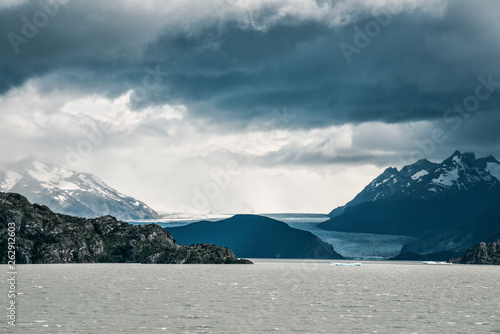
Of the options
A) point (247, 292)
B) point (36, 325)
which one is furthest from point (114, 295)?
point (36, 325)

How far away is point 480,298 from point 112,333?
95.9m

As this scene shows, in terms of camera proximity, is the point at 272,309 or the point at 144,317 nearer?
the point at 144,317

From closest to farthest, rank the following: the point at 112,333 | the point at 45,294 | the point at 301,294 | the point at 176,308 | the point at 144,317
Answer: the point at 112,333, the point at 144,317, the point at 176,308, the point at 45,294, the point at 301,294

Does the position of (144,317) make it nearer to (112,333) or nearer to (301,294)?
(112,333)

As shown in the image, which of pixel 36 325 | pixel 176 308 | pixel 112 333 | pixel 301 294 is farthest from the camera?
pixel 301 294

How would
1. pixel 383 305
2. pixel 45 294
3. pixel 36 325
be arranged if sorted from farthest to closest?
pixel 45 294, pixel 383 305, pixel 36 325

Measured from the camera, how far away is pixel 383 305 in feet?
414

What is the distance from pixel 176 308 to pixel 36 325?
3123cm

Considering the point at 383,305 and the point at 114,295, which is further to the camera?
the point at 114,295

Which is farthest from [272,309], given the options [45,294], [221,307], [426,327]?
[45,294]

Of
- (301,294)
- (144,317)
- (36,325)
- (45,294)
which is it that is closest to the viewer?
(36,325)

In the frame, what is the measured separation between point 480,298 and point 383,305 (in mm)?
35180

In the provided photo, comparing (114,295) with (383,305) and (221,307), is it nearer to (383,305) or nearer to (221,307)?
(221,307)

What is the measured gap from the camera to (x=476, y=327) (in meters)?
91.7
